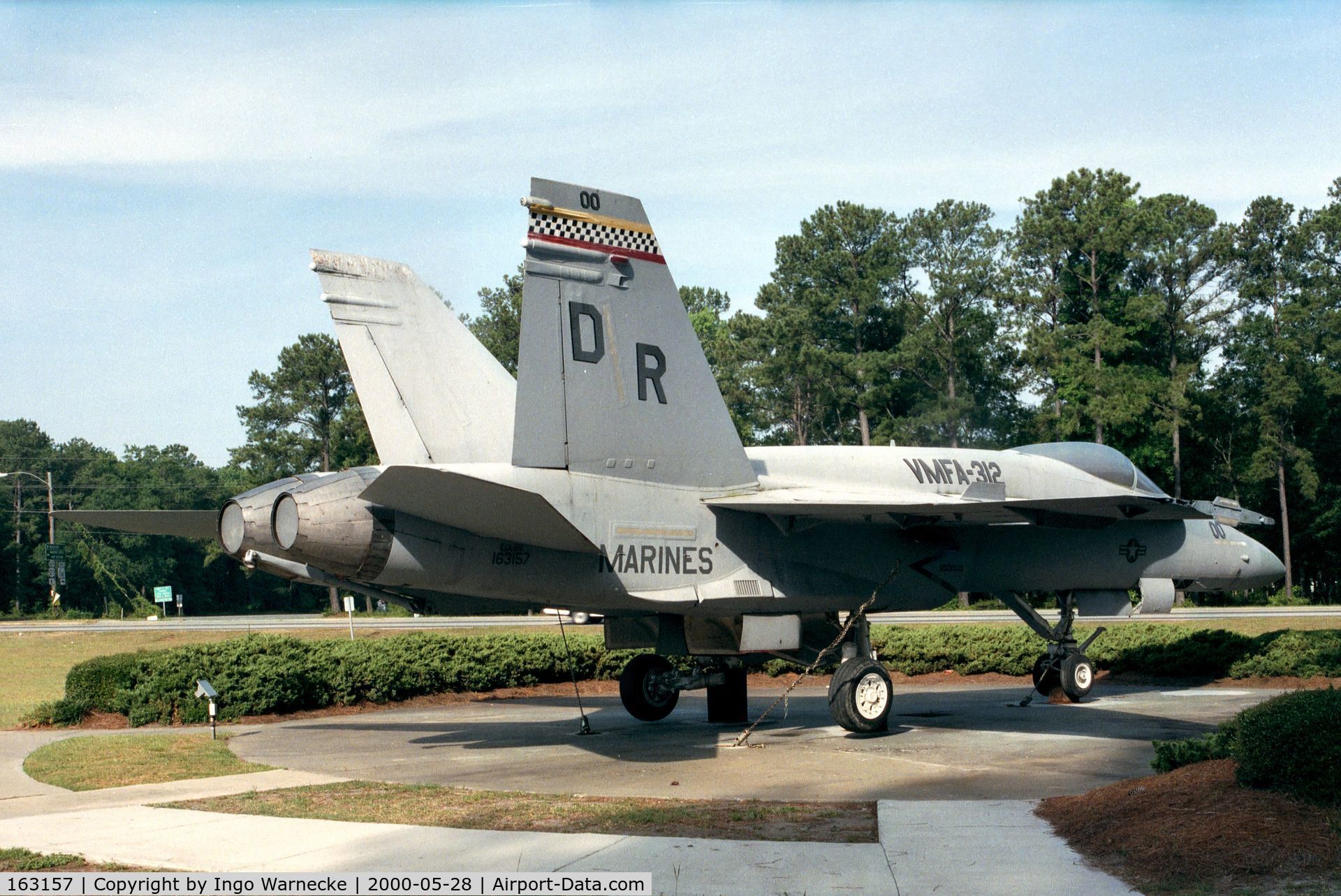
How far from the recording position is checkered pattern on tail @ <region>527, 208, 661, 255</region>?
38.7 ft

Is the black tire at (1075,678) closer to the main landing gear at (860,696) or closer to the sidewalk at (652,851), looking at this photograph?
the main landing gear at (860,696)

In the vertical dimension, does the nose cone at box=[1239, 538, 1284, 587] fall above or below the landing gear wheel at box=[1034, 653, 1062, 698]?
above

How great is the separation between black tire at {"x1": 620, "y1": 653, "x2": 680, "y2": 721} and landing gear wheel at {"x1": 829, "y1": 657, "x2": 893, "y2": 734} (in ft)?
10.6

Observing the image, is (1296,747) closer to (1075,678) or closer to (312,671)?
(1075,678)

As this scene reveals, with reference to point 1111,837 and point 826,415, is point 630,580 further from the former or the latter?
point 826,415

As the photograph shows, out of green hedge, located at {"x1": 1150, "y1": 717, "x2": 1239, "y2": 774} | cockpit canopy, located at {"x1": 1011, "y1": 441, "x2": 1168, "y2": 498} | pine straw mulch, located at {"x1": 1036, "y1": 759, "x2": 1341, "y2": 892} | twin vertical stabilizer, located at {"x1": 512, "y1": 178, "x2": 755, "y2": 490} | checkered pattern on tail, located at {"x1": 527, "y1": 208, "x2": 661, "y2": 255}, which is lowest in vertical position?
pine straw mulch, located at {"x1": 1036, "y1": 759, "x2": 1341, "y2": 892}

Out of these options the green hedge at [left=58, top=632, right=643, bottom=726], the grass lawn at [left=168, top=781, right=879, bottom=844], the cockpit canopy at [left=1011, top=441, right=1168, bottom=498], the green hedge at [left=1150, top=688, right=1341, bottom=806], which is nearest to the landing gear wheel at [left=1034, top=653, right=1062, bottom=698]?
the cockpit canopy at [left=1011, top=441, right=1168, bottom=498]

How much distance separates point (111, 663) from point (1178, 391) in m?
43.7

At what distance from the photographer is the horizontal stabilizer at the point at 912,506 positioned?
13.1 meters

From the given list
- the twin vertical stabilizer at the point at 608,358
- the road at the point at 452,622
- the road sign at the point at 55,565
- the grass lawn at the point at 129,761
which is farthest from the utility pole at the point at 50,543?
the twin vertical stabilizer at the point at 608,358

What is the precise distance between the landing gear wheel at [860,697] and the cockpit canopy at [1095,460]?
468cm

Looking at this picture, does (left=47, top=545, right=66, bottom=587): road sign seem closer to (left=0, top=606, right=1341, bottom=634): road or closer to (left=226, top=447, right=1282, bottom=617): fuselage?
(left=0, top=606, right=1341, bottom=634): road

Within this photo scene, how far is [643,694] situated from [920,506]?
562 cm

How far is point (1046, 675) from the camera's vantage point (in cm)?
1823
